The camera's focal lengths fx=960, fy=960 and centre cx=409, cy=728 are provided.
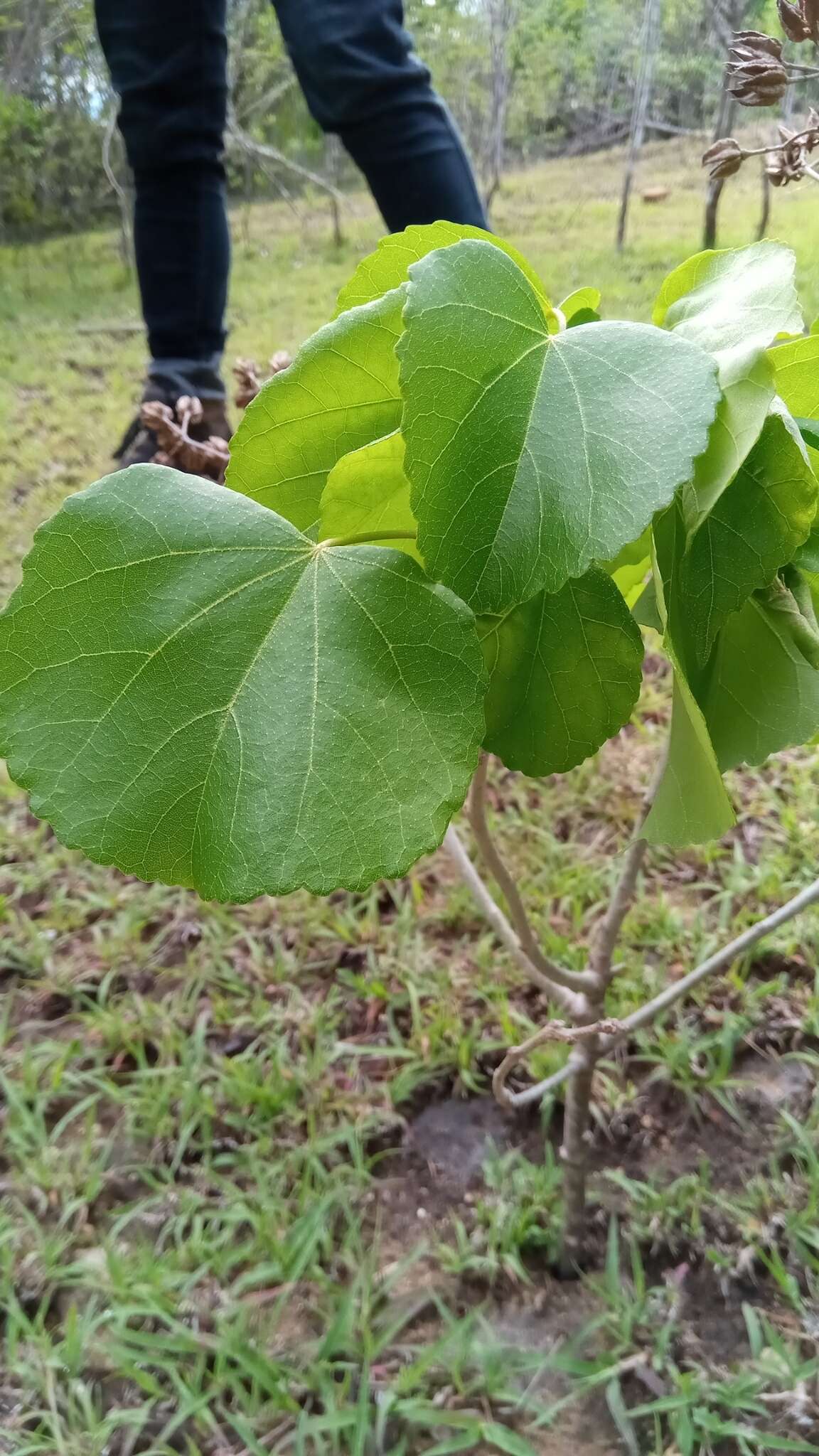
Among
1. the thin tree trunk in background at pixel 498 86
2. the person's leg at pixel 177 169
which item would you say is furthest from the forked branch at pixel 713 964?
the thin tree trunk in background at pixel 498 86

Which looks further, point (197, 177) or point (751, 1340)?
point (197, 177)

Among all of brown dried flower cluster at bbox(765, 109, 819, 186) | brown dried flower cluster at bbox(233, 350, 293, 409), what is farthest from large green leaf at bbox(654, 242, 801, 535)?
brown dried flower cluster at bbox(233, 350, 293, 409)

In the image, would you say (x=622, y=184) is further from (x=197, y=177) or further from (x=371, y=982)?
(x=371, y=982)

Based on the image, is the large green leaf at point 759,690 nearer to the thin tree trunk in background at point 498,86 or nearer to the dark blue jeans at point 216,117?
the dark blue jeans at point 216,117

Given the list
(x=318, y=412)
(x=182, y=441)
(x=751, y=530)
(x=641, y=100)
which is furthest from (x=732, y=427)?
(x=641, y=100)

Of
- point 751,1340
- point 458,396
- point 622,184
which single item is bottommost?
point 751,1340

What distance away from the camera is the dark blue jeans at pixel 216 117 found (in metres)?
1.21

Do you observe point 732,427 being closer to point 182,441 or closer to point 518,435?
point 518,435

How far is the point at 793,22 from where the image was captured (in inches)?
14.5

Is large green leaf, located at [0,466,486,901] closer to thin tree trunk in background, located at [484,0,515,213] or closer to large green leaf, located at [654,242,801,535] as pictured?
large green leaf, located at [654,242,801,535]

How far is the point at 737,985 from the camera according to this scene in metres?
0.93

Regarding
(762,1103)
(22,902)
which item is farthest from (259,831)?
(22,902)

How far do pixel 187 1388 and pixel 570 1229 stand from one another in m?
0.31

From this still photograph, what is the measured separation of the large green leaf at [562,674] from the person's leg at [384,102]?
108 centimetres
